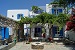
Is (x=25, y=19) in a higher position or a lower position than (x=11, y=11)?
lower

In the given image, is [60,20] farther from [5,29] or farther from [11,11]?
[11,11]

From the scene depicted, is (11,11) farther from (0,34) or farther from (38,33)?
(0,34)

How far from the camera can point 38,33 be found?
148ft

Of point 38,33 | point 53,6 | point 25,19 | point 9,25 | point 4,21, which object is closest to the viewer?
point 4,21

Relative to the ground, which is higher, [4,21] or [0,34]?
[4,21]

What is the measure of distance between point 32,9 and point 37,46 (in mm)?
36250

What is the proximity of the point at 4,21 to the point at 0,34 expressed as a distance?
7.67 feet

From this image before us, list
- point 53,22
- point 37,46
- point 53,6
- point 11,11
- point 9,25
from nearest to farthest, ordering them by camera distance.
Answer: point 37,46 < point 9,25 < point 53,22 < point 53,6 < point 11,11

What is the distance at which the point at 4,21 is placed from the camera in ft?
74.7

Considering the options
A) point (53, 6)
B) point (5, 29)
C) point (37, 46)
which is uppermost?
point (53, 6)

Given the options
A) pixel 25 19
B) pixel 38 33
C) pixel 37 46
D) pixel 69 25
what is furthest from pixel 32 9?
pixel 37 46

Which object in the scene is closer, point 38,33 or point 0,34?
point 0,34

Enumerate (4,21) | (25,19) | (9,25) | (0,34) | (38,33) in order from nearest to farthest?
(0,34)
(4,21)
(9,25)
(25,19)
(38,33)

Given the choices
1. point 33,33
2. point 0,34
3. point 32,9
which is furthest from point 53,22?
point 32,9
